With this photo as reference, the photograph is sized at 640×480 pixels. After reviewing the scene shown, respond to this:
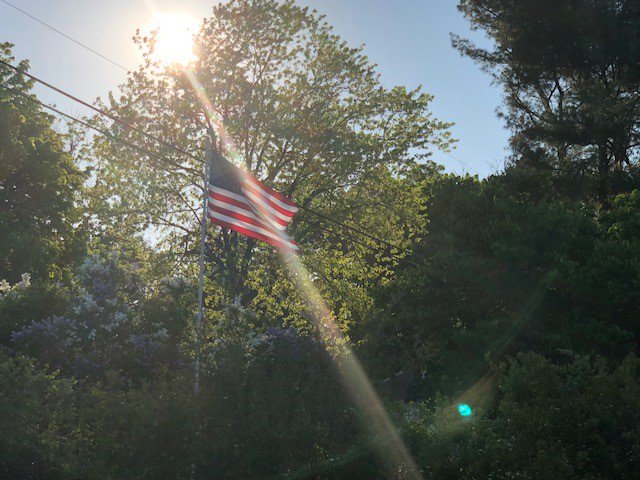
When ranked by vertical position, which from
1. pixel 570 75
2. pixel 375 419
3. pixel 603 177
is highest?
pixel 570 75

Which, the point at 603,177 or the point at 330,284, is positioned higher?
the point at 603,177

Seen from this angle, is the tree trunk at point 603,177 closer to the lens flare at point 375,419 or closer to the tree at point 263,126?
the tree at point 263,126

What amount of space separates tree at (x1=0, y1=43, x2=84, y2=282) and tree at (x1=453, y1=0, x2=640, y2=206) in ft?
67.1

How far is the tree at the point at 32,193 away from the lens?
82.4ft

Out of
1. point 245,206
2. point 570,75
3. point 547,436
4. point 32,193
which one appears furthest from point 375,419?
point 570,75

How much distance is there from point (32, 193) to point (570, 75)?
81.6ft

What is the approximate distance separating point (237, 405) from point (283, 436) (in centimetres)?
89

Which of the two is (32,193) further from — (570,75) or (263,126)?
(570,75)

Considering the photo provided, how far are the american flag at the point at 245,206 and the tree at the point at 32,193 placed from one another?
43.2 ft

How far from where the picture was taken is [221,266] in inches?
803

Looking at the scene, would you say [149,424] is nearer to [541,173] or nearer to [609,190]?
[541,173]

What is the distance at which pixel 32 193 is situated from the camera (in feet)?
87.7

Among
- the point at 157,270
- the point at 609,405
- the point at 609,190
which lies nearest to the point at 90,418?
the point at 609,405

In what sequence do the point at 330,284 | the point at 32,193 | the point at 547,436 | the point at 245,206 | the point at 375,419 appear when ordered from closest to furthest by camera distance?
the point at 547,436, the point at 375,419, the point at 245,206, the point at 330,284, the point at 32,193
